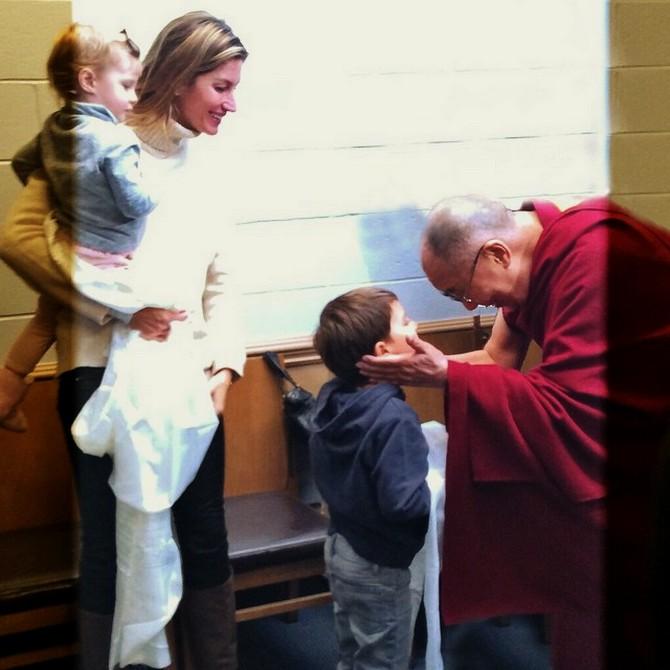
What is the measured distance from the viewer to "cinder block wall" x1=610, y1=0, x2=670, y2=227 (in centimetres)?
137

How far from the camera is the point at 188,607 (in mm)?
1173

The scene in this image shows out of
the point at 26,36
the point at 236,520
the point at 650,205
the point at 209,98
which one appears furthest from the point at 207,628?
the point at 650,205

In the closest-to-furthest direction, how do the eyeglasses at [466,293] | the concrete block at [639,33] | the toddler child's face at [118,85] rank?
the toddler child's face at [118,85]
the eyeglasses at [466,293]
the concrete block at [639,33]

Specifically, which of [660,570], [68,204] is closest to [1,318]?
[68,204]

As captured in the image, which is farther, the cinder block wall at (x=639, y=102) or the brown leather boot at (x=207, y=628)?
the cinder block wall at (x=639, y=102)

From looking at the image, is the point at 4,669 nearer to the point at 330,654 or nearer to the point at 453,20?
the point at 330,654

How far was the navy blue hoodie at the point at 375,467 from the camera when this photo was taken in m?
1.18

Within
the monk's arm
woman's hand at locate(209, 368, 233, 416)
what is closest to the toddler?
woman's hand at locate(209, 368, 233, 416)

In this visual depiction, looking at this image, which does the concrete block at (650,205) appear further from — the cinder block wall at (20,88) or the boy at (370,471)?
the cinder block wall at (20,88)

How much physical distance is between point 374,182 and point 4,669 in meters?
0.81

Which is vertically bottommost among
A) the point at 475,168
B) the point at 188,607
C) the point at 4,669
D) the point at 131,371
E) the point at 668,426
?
the point at 4,669

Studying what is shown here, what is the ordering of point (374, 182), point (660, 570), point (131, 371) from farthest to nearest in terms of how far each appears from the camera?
1. point (374, 182)
2. point (131, 371)
3. point (660, 570)

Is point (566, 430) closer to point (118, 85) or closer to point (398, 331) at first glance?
point (398, 331)

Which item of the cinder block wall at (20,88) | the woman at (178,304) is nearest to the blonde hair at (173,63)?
the woman at (178,304)
